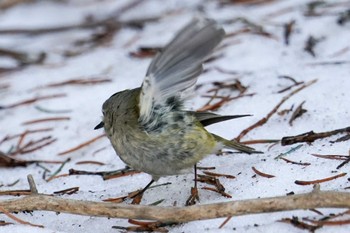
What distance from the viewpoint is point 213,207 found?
3150 mm

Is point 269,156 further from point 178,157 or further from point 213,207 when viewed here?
point 213,207

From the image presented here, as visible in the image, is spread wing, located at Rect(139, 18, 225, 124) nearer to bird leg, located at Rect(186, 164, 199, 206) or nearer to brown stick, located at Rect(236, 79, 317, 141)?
bird leg, located at Rect(186, 164, 199, 206)

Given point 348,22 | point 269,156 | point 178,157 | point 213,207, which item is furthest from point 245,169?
point 348,22

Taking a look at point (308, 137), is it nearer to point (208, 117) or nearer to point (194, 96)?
point (208, 117)

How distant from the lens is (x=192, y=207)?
318 centimetres

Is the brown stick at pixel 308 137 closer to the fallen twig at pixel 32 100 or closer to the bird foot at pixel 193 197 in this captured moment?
the bird foot at pixel 193 197

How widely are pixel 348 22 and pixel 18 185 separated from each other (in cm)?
307

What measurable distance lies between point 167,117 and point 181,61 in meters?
0.47

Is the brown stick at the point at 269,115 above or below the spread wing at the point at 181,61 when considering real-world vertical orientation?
below

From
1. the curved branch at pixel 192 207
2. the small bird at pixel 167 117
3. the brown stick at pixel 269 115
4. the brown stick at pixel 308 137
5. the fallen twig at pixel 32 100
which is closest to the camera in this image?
the curved branch at pixel 192 207

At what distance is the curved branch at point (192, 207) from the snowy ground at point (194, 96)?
0.11 metres

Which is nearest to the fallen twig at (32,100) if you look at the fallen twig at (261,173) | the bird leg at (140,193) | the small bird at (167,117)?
the small bird at (167,117)

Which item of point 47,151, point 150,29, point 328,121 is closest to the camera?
point 328,121

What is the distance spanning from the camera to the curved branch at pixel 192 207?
9.99ft
